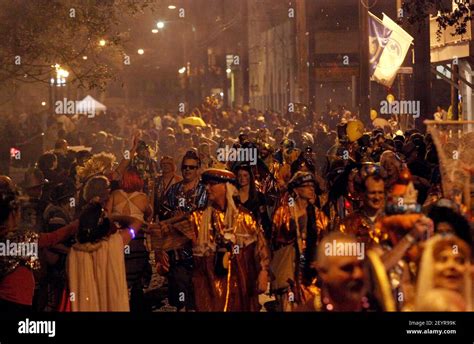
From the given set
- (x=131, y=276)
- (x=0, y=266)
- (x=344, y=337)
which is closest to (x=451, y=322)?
(x=344, y=337)

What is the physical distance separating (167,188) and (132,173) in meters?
1.02

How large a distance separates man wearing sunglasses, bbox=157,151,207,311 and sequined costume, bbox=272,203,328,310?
3.23 feet

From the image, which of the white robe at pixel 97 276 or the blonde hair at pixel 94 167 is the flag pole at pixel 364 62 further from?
the white robe at pixel 97 276

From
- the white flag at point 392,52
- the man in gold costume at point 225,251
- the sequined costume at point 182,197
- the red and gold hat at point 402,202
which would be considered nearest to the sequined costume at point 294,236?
the man in gold costume at point 225,251

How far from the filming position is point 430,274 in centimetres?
612

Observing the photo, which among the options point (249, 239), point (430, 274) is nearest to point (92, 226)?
point (249, 239)

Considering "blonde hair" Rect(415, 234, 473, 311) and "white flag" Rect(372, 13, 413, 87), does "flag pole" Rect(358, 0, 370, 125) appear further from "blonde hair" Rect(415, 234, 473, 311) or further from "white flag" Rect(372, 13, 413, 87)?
"blonde hair" Rect(415, 234, 473, 311)

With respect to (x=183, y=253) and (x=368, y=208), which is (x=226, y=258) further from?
(x=183, y=253)

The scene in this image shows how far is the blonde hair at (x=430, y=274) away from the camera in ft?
20.1

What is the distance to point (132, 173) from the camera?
13164 mm

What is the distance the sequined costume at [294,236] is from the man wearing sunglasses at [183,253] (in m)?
0.99

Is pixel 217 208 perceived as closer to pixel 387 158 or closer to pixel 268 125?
pixel 387 158

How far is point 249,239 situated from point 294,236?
1.76 ft

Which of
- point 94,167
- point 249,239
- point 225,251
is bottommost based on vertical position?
point 225,251
